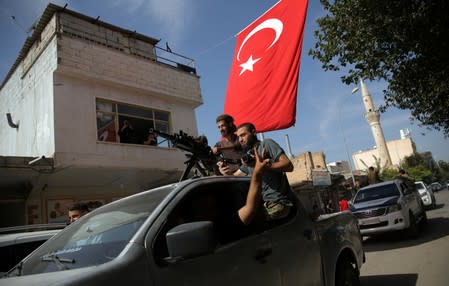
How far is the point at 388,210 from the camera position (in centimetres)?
988

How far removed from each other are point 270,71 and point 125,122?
344 inches

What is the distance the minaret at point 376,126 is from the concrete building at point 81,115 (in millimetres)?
61890

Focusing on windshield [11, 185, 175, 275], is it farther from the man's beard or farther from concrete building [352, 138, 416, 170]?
concrete building [352, 138, 416, 170]

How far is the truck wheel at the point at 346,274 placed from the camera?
149 inches

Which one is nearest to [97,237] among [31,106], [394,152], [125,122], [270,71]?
[270,71]

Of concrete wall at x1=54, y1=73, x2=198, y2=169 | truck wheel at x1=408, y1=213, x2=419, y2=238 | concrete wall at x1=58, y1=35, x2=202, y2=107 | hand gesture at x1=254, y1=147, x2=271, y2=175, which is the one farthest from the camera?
concrete wall at x1=58, y1=35, x2=202, y2=107

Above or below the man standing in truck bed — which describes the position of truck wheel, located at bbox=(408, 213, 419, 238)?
below

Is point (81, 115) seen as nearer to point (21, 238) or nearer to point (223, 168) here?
point (21, 238)

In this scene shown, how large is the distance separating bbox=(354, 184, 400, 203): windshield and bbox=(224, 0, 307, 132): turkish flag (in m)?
7.10

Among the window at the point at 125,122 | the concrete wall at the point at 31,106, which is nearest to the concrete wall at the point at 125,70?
the concrete wall at the point at 31,106

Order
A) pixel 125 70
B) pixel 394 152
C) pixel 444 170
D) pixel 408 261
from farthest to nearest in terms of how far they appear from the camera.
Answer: pixel 444 170, pixel 394 152, pixel 125 70, pixel 408 261

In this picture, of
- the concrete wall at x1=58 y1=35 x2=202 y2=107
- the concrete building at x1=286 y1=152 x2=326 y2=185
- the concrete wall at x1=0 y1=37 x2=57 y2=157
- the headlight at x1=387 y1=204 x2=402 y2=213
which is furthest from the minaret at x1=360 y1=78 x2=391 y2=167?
the concrete wall at x1=0 y1=37 x2=57 y2=157

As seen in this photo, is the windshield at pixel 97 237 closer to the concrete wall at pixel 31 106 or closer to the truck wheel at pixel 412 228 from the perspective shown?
the concrete wall at pixel 31 106

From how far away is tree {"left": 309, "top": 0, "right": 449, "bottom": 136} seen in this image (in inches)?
307
